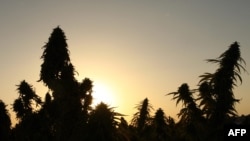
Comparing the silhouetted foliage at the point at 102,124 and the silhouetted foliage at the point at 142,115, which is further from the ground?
the silhouetted foliage at the point at 142,115

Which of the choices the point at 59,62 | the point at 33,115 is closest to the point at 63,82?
the point at 59,62

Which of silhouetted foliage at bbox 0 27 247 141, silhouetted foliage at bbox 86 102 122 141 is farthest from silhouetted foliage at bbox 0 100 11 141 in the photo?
silhouetted foliage at bbox 86 102 122 141

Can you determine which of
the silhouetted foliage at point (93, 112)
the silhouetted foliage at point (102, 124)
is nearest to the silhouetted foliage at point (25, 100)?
the silhouetted foliage at point (93, 112)

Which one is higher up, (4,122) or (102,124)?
(4,122)

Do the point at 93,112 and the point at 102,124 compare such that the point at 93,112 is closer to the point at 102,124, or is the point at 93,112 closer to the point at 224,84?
the point at 102,124

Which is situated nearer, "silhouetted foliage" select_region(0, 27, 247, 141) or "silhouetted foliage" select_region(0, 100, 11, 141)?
"silhouetted foliage" select_region(0, 27, 247, 141)

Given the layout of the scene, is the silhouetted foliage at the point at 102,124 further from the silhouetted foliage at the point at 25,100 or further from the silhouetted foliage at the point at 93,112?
the silhouetted foliage at the point at 25,100

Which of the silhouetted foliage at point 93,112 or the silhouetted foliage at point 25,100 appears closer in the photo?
the silhouetted foliage at point 93,112

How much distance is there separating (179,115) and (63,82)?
10.1 m

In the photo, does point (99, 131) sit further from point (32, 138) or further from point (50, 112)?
point (32, 138)

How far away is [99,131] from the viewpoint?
20.5 metres

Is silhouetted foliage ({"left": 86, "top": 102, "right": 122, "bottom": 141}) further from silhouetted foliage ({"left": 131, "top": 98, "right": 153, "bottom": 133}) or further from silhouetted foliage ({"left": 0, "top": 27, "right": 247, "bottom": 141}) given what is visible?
silhouetted foliage ({"left": 131, "top": 98, "right": 153, "bottom": 133})

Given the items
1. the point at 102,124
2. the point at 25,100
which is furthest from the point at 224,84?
the point at 25,100

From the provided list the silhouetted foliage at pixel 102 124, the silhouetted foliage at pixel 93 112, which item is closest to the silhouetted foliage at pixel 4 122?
the silhouetted foliage at pixel 93 112
